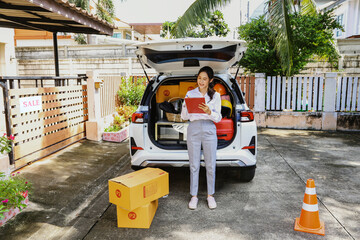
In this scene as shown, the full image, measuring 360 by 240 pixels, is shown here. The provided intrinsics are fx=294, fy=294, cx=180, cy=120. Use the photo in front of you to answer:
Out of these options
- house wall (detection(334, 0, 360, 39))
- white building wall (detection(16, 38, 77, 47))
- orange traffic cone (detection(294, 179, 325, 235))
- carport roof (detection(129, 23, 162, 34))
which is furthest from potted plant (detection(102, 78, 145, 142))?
carport roof (detection(129, 23, 162, 34))

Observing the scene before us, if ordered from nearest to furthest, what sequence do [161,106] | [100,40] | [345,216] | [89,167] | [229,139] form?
[345,216] → [229,139] → [161,106] → [89,167] → [100,40]

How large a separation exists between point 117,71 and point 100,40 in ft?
28.6

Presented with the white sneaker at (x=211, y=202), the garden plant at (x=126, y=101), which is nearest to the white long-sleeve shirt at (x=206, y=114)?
the white sneaker at (x=211, y=202)

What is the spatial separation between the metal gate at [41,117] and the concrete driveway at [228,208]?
0.44m

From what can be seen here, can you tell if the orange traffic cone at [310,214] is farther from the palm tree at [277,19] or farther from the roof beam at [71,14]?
the palm tree at [277,19]

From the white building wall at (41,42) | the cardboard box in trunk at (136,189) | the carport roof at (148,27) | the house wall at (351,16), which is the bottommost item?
the cardboard box in trunk at (136,189)

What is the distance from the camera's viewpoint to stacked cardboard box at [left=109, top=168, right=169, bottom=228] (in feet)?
10.3

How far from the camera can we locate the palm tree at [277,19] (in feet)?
27.6

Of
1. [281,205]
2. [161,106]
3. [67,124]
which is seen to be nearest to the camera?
[281,205]

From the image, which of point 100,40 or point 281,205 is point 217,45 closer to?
point 281,205

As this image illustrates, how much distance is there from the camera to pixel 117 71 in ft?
51.9

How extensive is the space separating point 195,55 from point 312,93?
6.52 m

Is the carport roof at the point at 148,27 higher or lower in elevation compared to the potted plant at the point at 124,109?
higher

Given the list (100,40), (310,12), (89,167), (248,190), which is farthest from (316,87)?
(100,40)
